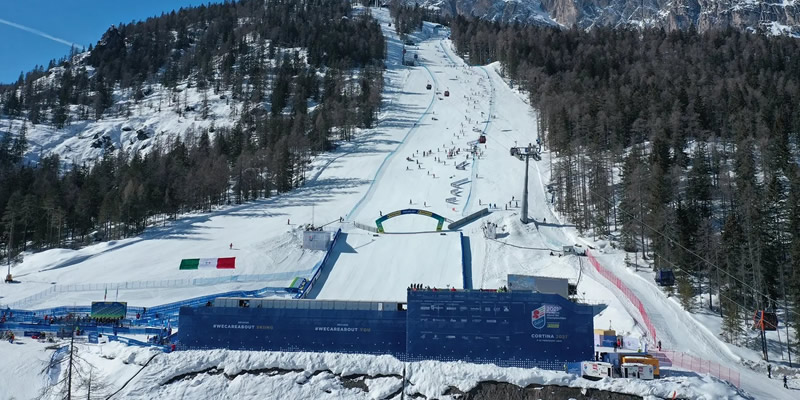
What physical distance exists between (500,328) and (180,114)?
93102 mm

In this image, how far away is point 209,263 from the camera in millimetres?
40469

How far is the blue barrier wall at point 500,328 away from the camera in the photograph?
2350cm

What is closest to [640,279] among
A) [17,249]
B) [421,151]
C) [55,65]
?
[421,151]

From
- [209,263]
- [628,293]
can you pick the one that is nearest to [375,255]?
[209,263]

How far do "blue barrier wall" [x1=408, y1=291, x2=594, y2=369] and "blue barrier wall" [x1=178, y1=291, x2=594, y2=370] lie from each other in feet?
0.13

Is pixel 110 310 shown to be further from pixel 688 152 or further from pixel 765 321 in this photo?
pixel 688 152

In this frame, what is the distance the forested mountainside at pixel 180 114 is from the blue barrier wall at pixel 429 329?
29.8 meters

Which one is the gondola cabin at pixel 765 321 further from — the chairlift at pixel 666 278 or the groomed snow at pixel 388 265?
the groomed snow at pixel 388 265

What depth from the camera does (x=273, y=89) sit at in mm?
103062

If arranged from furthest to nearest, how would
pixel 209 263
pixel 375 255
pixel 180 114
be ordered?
1. pixel 180 114
2. pixel 375 255
3. pixel 209 263

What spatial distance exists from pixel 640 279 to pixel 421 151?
41.7 metres

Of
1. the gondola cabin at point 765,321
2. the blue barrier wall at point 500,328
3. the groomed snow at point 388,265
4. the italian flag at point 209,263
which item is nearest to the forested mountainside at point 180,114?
the italian flag at point 209,263

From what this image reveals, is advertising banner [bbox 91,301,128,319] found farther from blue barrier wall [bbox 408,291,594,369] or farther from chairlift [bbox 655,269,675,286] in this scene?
chairlift [bbox 655,269,675,286]

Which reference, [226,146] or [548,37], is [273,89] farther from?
[548,37]
